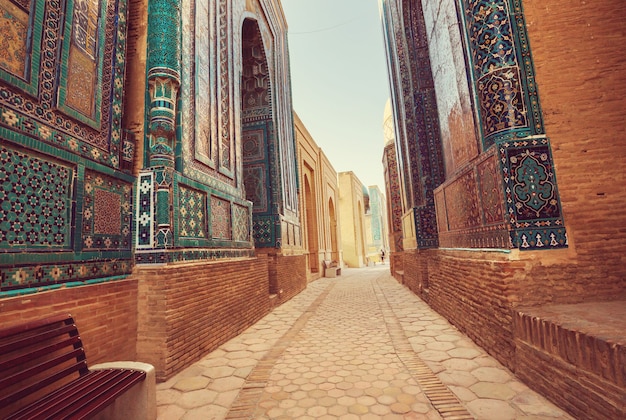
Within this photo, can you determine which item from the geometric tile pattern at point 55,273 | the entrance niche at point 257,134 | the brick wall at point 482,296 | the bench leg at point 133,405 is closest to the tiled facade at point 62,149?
the geometric tile pattern at point 55,273

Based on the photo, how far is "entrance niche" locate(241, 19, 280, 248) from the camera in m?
7.88

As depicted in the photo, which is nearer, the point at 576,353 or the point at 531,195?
the point at 576,353

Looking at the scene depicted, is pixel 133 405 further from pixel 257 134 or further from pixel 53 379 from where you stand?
pixel 257 134

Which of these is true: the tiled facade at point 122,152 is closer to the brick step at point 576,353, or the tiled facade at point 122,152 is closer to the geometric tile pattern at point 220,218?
the geometric tile pattern at point 220,218

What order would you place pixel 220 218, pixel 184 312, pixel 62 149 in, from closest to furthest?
pixel 62 149 → pixel 184 312 → pixel 220 218

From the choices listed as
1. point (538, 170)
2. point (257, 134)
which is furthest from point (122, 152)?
point (257, 134)

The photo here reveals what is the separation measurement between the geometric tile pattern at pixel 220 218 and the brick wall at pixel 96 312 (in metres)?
1.48

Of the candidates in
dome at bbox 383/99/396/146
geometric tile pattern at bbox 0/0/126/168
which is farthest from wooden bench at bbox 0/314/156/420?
dome at bbox 383/99/396/146

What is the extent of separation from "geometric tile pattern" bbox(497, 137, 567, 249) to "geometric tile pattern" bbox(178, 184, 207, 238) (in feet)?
11.2

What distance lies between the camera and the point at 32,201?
2.38 m

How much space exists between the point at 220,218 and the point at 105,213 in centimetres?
178

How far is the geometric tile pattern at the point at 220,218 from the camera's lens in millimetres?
4516

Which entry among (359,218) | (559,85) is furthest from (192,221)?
(359,218)

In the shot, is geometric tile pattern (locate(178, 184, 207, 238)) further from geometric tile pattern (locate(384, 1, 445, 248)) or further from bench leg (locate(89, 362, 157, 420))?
geometric tile pattern (locate(384, 1, 445, 248))
